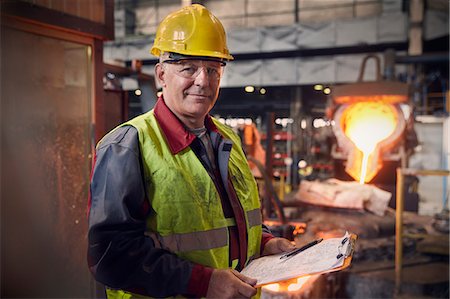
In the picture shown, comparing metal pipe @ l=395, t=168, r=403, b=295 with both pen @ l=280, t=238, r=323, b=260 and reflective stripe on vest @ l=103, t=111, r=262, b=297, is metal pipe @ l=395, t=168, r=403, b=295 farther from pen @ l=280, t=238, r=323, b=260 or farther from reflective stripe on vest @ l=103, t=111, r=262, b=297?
reflective stripe on vest @ l=103, t=111, r=262, b=297

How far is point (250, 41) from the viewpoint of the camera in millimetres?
12672

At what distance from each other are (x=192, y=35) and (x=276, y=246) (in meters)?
0.95

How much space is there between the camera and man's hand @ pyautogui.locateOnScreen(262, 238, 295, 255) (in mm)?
1800

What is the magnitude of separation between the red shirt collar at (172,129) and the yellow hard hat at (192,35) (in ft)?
0.76

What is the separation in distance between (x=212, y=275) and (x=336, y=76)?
11575mm

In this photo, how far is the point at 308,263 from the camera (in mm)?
1418

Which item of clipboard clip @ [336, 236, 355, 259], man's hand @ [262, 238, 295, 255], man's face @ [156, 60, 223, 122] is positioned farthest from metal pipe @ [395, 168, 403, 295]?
man's face @ [156, 60, 223, 122]

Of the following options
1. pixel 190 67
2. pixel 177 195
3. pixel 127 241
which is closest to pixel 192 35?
pixel 190 67

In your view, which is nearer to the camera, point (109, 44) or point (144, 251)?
point (144, 251)

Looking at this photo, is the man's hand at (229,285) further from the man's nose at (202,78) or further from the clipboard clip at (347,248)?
the man's nose at (202,78)

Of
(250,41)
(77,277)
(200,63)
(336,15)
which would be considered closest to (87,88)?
(77,277)

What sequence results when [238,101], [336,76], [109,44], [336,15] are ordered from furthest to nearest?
[238,101], [109,44], [336,15], [336,76]

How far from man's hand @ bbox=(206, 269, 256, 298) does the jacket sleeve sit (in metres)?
0.02

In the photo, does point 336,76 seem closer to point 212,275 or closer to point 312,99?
point 312,99
